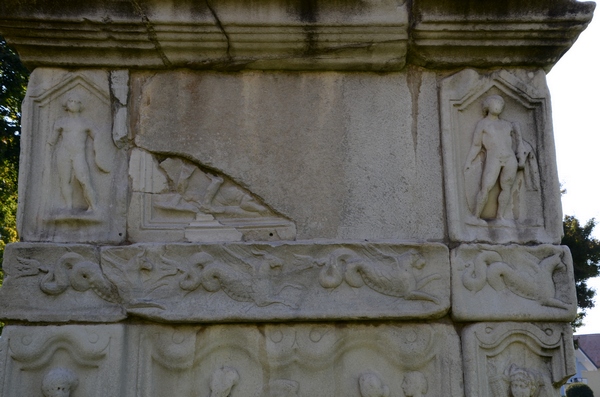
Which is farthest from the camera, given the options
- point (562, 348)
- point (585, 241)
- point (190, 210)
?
point (585, 241)

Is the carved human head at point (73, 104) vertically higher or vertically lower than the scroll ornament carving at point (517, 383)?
higher

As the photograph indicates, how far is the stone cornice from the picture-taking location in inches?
126

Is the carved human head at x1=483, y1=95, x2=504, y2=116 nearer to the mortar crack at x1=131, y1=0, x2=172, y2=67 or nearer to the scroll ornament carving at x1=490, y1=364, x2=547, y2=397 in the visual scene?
the scroll ornament carving at x1=490, y1=364, x2=547, y2=397

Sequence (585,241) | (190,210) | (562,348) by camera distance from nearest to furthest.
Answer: (562,348)
(190,210)
(585,241)

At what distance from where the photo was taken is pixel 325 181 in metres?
3.25

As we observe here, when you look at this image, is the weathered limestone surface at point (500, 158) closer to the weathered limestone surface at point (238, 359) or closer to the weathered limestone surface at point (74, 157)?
the weathered limestone surface at point (238, 359)

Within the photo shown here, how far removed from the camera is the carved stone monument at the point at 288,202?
10.0 feet

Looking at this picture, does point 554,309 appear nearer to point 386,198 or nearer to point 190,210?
point 386,198

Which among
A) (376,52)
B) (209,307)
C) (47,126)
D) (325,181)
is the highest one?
(376,52)

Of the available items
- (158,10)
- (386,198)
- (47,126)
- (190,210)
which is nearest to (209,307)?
(190,210)

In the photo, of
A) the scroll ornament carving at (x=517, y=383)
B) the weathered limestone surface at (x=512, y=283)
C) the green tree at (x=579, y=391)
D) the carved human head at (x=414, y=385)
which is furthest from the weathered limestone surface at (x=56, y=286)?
the green tree at (x=579, y=391)

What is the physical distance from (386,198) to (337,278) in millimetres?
476

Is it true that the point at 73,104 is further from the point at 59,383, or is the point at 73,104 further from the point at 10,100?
the point at 10,100

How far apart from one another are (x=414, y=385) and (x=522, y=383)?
1.58 feet
